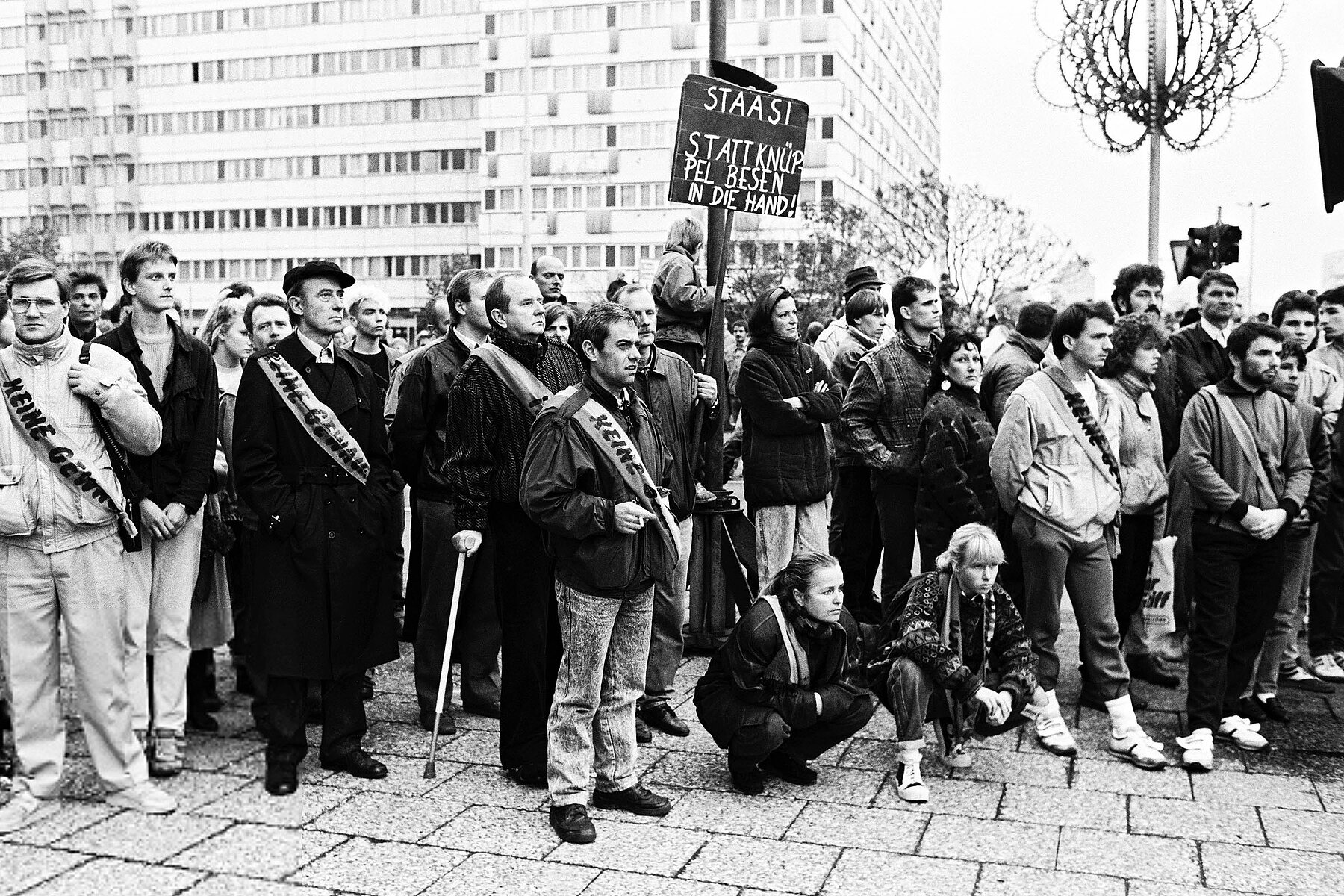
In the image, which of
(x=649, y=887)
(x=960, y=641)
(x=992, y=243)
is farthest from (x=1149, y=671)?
(x=992, y=243)

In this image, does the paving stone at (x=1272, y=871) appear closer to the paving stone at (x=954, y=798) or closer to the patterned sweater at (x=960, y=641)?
the paving stone at (x=954, y=798)

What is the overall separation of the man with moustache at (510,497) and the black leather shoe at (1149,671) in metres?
3.50

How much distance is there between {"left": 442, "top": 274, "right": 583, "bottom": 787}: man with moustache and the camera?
5957 millimetres

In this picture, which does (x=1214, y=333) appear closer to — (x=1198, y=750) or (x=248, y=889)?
(x=1198, y=750)

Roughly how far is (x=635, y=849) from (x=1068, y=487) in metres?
2.91

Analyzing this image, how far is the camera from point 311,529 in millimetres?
6059

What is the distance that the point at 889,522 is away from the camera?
801cm

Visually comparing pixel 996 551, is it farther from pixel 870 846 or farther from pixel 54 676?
pixel 54 676

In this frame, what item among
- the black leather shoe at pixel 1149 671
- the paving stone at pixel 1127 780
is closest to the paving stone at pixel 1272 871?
the paving stone at pixel 1127 780

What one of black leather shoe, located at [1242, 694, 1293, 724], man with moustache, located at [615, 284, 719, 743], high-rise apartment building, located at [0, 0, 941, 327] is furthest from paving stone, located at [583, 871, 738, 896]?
high-rise apartment building, located at [0, 0, 941, 327]

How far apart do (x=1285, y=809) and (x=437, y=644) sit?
3869 mm

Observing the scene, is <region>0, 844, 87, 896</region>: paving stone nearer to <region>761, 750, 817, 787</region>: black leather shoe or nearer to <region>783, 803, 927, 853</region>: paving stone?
<region>783, 803, 927, 853</region>: paving stone

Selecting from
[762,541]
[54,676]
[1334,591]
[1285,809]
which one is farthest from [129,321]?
[1334,591]

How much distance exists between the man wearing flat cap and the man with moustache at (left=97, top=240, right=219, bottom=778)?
1.01 feet
